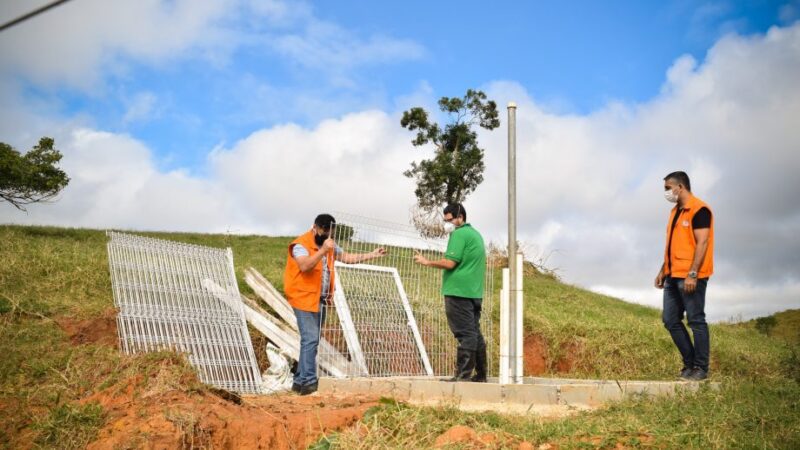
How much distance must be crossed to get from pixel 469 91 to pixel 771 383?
2596cm

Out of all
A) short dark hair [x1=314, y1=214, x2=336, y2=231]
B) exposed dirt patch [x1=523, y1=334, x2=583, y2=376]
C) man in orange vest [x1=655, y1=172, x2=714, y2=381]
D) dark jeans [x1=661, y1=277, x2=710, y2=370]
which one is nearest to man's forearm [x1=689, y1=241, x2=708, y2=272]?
man in orange vest [x1=655, y1=172, x2=714, y2=381]

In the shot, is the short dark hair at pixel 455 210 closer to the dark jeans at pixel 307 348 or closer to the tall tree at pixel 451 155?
the dark jeans at pixel 307 348

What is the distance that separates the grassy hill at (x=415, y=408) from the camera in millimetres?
5016

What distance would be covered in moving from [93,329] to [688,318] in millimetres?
7273

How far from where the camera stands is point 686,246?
7.68 metres

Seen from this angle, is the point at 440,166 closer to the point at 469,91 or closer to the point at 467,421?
the point at 469,91

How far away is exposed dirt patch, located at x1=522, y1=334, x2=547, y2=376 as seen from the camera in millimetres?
12219

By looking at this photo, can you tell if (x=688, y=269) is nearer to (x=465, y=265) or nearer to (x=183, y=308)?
(x=465, y=265)

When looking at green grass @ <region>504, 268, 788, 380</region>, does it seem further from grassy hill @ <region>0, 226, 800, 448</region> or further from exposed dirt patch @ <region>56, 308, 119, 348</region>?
exposed dirt patch @ <region>56, 308, 119, 348</region>

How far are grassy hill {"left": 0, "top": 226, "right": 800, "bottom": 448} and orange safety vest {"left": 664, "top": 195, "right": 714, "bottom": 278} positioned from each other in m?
1.20

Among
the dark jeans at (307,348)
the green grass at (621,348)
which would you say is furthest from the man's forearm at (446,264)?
the green grass at (621,348)

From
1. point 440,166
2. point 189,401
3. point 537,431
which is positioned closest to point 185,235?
point 440,166

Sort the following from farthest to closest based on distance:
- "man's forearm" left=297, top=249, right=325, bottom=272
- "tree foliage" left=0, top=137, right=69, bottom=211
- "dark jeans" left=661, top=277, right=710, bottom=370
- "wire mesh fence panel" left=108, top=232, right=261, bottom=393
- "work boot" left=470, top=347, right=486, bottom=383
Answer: "tree foliage" left=0, top=137, right=69, bottom=211 < "wire mesh fence panel" left=108, top=232, right=261, bottom=393 < "work boot" left=470, top=347, right=486, bottom=383 < "man's forearm" left=297, top=249, right=325, bottom=272 < "dark jeans" left=661, top=277, right=710, bottom=370

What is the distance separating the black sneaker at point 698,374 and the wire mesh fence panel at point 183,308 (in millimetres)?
5071
